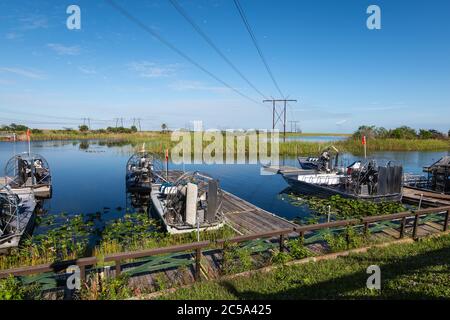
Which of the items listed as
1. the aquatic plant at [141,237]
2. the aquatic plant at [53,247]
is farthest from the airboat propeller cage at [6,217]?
the aquatic plant at [141,237]

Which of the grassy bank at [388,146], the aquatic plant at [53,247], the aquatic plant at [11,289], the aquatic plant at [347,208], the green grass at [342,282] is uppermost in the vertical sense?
the grassy bank at [388,146]

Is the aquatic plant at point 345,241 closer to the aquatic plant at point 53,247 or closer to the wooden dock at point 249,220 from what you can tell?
the wooden dock at point 249,220

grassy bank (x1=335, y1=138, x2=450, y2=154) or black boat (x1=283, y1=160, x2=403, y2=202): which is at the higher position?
grassy bank (x1=335, y1=138, x2=450, y2=154)

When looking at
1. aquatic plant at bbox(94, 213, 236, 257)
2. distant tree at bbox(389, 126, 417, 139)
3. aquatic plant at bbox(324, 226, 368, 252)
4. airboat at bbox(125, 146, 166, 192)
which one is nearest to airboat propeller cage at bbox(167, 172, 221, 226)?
aquatic plant at bbox(94, 213, 236, 257)

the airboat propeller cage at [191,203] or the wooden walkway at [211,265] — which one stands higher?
the airboat propeller cage at [191,203]

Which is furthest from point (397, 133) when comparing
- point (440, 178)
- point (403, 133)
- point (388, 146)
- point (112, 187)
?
point (112, 187)

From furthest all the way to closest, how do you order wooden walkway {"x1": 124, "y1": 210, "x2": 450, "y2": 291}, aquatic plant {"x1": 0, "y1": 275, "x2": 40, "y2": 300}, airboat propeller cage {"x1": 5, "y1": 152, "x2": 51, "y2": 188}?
airboat propeller cage {"x1": 5, "y1": 152, "x2": 51, "y2": 188}
wooden walkway {"x1": 124, "y1": 210, "x2": 450, "y2": 291}
aquatic plant {"x1": 0, "y1": 275, "x2": 40, "y2": 300}

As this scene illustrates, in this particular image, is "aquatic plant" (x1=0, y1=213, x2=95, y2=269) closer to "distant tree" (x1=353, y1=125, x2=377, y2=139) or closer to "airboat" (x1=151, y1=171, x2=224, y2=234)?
"airboat" (x1=151, y1=171, x2=224, y2=234)
